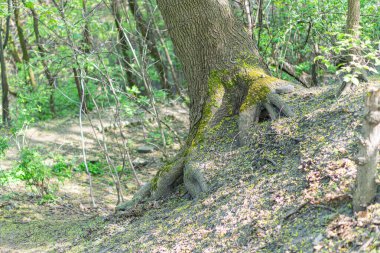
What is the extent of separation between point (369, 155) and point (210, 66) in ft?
11.5

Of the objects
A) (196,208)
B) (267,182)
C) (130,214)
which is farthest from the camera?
(130,214)

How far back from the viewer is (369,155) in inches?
131

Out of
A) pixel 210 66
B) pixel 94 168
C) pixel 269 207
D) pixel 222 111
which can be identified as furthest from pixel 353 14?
pixel 94 168

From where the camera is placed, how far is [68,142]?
42.6 feet

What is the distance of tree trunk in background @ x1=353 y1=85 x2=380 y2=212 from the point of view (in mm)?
3225

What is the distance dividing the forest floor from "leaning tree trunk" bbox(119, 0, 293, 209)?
0.39 m

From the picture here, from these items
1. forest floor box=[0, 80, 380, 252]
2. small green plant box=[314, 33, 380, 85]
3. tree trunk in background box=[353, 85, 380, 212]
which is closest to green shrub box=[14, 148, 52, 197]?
forest floor box=[0, 80, 380, 252]

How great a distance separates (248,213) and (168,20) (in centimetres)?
334

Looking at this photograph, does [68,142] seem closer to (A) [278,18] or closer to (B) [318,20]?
(A) [278,18]

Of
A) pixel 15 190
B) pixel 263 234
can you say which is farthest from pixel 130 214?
pixel 15 190

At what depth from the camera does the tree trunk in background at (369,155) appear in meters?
3.22

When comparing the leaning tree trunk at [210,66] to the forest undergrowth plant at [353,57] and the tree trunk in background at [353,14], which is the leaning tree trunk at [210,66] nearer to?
the tree trunk in background at [353,14]

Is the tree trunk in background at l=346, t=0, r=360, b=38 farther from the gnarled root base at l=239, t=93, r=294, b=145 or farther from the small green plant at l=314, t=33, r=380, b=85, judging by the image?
the gnarled root base at l=239, t=93, r=294, b=145

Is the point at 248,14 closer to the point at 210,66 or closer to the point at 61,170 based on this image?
the point at 210,66
